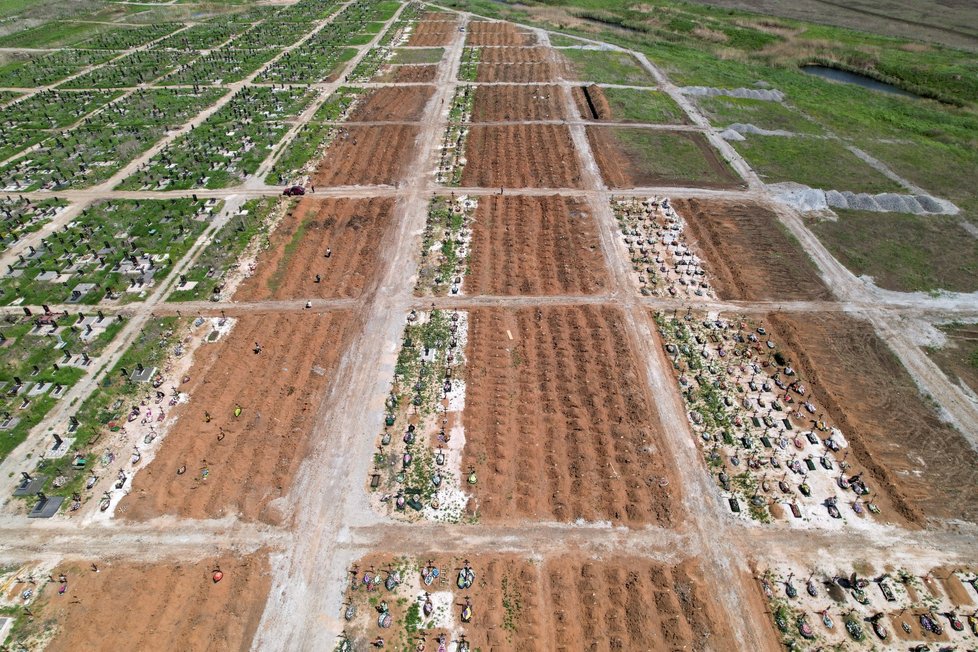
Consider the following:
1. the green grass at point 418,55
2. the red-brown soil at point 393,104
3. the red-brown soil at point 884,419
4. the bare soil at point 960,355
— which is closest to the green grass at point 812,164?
the bare soil at point 960,355

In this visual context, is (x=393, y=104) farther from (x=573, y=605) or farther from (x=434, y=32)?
(x=573, y=605)

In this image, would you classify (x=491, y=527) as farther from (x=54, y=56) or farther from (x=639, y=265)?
(x=54, y=56)

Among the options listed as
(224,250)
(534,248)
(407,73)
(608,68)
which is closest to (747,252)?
(534,248)

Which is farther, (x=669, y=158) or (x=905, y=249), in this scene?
(x=669, y=158)

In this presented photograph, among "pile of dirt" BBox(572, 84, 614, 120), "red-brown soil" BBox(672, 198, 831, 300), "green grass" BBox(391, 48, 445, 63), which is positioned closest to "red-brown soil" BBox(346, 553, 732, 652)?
"red-brown soil" BBox(672, 198, 831, 300)

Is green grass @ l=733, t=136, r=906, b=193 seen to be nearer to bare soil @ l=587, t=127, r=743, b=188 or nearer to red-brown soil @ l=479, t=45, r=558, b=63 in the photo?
bare soil @ l=587, t=127, r=743, b=188

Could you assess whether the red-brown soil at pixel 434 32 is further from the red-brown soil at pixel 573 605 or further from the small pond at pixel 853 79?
the red-brown soil at pixel 573 605
